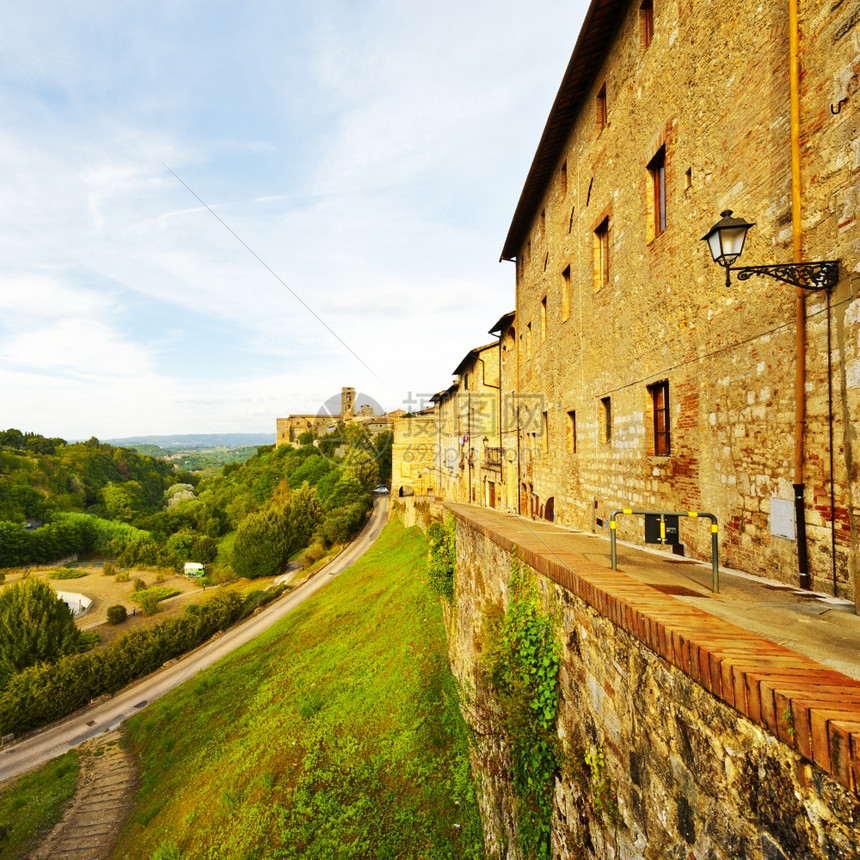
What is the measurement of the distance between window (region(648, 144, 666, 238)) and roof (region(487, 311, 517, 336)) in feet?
33.5

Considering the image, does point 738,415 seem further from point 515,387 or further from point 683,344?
point 515,387

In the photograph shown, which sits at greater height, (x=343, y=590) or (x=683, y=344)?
(x=683, y=344)

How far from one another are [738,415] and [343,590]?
2097 centimetres

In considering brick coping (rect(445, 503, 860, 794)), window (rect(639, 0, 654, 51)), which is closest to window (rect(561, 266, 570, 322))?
window (rect(639, 0, 654, 51))

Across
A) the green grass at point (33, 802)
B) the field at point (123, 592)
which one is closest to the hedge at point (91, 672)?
the green grass at point (33, 802)

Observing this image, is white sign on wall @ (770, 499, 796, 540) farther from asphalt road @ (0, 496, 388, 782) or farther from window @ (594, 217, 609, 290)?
asphalt road @ (0, 496, 388, 782)

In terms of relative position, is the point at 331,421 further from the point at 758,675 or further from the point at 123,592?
the point at 758,675

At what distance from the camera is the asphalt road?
17828 mm

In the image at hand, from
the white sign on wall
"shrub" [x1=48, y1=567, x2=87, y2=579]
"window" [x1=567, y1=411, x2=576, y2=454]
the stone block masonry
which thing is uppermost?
"window" [x1=567, y1=411, x2=576, y2=454]

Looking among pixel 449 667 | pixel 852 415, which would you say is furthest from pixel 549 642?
pixel 449 667

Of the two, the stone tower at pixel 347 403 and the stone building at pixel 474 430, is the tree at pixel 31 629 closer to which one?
the stone building at pixel 474 430

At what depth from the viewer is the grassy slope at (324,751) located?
25.8ft

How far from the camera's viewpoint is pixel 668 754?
2.68 m

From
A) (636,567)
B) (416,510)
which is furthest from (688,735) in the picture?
(416,510)
